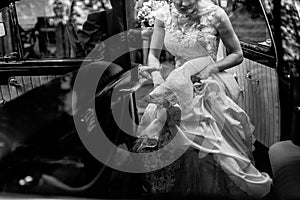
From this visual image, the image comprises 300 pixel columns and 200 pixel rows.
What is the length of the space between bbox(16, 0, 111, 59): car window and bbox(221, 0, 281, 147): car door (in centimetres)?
50

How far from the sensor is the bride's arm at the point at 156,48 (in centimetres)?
143

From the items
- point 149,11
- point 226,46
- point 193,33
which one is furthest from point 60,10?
point 226,46

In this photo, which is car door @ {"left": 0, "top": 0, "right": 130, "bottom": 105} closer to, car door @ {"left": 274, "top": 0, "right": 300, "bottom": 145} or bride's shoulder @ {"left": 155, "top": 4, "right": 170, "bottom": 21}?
bride's shoulder @ {"left": 155, "top": 4, "right": 170, "bottom": 21}

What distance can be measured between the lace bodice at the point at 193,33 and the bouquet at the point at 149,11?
0.06 meters

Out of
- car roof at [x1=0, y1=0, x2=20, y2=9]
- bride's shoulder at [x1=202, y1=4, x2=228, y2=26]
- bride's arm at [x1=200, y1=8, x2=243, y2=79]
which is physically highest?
bride's shoulder at [x1=202, y1=4, x2=228, y2=26]

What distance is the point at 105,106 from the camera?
1.51 metres

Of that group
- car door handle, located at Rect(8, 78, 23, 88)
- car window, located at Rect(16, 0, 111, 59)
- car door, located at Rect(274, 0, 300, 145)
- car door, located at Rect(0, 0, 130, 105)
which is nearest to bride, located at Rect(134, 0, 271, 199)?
car door, located at Rect(274, 0, 300, 145)

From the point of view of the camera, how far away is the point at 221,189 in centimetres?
139

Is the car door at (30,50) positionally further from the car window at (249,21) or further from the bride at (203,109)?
the car window at (249,21)

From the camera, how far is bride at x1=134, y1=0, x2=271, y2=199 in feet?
4.50

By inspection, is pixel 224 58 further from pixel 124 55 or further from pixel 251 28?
pixel 124 55

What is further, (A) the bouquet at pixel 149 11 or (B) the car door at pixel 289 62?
(A) the bouquet at pixel 149 11

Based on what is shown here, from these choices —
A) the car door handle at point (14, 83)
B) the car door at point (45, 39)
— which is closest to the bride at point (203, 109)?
the car door at point (45, 39)

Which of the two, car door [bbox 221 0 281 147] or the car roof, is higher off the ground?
the car roof
